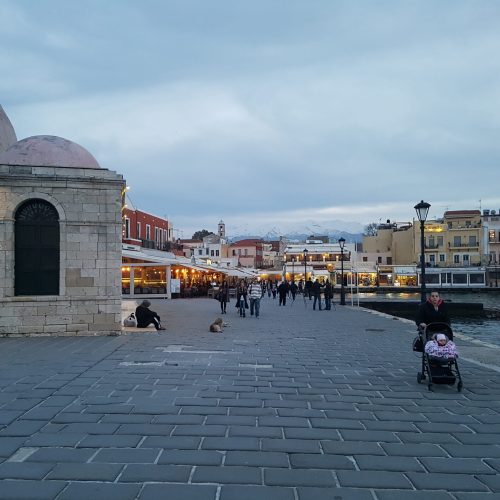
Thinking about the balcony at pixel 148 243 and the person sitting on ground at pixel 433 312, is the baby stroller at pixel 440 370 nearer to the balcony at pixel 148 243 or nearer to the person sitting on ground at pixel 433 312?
the person sitting on ground at pixel 433 312

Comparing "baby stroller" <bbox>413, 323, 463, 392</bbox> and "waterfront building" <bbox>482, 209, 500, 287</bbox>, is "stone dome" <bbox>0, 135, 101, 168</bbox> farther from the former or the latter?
"waterfront building" <bbox>482, 209, 500, 287</bbox>

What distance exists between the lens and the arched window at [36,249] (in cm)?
1224

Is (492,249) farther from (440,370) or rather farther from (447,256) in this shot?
(440,370)

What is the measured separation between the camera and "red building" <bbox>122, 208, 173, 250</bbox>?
3822 centimetres

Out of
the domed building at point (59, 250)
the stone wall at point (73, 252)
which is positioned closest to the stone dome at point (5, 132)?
the domed building at point (59, 250)

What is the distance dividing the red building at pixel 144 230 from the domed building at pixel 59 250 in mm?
22996

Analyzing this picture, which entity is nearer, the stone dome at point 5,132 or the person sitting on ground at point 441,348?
the person sitting on ground at point 441,348

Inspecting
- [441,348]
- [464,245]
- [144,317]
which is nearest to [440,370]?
[441,348]

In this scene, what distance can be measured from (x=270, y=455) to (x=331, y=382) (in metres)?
3.13

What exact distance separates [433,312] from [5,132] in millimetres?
16359

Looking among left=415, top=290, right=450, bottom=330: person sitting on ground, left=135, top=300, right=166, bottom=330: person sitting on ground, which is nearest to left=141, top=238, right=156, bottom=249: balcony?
left=135, top=300, right=166, bottom=330: person sitting on ground

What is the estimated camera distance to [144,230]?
141 ft

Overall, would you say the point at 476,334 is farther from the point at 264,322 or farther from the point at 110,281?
the point at 110,281

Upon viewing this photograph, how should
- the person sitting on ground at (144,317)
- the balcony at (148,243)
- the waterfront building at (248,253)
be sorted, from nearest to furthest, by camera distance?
the person sitting on ground at (144,317) < the balcony at (148,243) < the waterfront building at (248,253)
